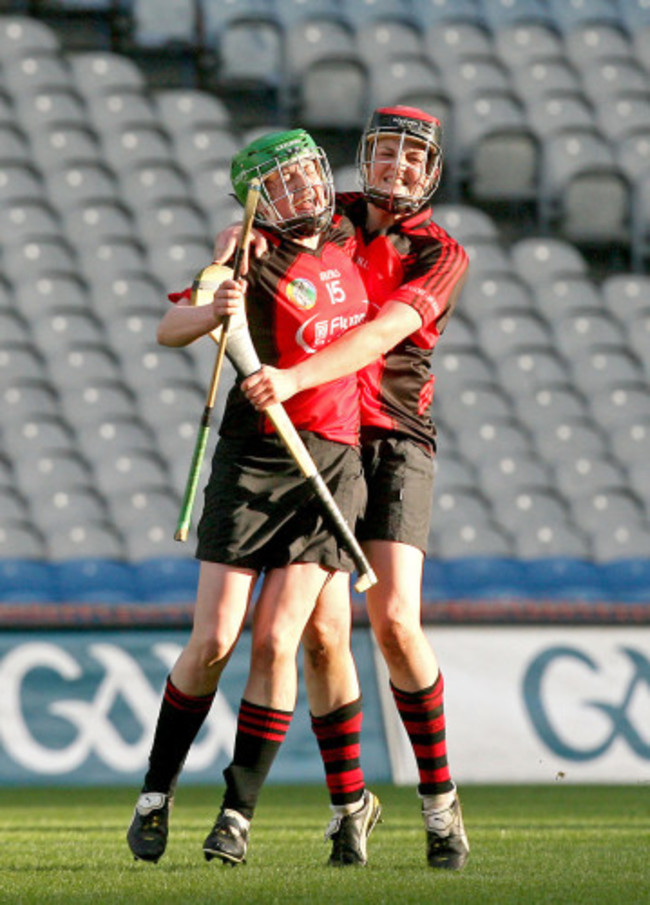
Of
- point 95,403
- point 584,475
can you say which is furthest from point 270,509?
point 584,475

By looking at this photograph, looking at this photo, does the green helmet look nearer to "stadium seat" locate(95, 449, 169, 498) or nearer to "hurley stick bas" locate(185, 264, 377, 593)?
"hurley stick bas" locate(185, 264, 377, 593)

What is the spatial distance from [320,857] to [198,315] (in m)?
1.53

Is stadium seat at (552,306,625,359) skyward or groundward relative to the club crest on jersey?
groundward

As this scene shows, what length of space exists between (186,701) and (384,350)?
1.01 m

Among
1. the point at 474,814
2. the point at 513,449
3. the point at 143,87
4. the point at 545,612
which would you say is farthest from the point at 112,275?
the point at 474,814

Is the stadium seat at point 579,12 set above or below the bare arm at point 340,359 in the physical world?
below

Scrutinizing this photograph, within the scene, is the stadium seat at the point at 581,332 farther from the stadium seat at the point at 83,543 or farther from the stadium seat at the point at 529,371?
the stadium seat at the point at 83,543

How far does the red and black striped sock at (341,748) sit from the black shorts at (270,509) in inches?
17.8

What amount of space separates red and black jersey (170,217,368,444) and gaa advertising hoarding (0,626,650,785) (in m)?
3.72

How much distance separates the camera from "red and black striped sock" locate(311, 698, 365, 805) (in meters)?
4.64

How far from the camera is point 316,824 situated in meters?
6.25

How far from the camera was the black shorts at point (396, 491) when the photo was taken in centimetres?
461

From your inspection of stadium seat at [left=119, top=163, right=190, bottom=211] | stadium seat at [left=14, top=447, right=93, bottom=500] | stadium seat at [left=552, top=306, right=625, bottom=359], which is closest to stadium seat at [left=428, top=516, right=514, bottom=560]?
stadium seat at [left=552, top=306, right=625, bottom=359]

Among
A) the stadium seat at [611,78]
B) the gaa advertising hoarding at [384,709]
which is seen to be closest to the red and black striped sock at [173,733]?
the gaa advertising hoarding at [384,709]
